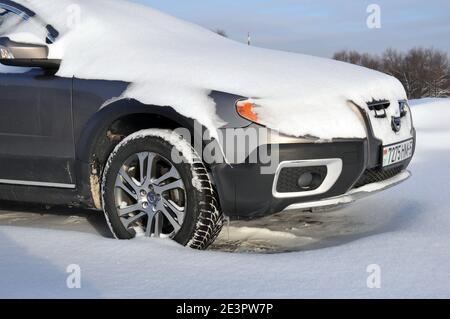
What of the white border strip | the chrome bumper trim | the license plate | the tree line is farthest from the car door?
the tree line

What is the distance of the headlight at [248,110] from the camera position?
2.58m

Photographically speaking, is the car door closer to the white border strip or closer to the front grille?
the white border strip

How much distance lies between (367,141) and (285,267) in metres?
0.88

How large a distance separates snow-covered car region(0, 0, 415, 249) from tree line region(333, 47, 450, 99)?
7135 cm

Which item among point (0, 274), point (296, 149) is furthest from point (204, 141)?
point (0, 274)

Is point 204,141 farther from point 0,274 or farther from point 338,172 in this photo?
point 0,274

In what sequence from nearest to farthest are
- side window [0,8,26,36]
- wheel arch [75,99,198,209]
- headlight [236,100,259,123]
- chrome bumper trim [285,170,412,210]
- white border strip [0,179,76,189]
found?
1. headlight [236,100,259,123]
2. chrome bumper trim [285,170,412,210]
3. wheel arch [75,99,198,209]
4. white border strip [0,179,76,189]
5. side window [0,8,26,36]

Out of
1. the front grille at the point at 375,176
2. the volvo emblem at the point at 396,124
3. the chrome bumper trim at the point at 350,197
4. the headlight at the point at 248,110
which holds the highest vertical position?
the headlight at the point at 248,110

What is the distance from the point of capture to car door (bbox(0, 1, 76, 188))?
3.03 metres

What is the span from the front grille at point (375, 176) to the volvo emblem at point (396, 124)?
23 centimetres

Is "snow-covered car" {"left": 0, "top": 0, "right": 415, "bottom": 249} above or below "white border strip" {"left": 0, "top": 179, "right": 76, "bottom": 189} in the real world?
above

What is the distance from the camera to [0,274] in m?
2.25

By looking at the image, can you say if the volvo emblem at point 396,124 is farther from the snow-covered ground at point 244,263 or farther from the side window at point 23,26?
the side window at point 23,26

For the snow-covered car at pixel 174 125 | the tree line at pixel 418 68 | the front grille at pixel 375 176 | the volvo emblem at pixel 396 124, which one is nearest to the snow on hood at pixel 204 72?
the snow-covered car at pixel 174 125
